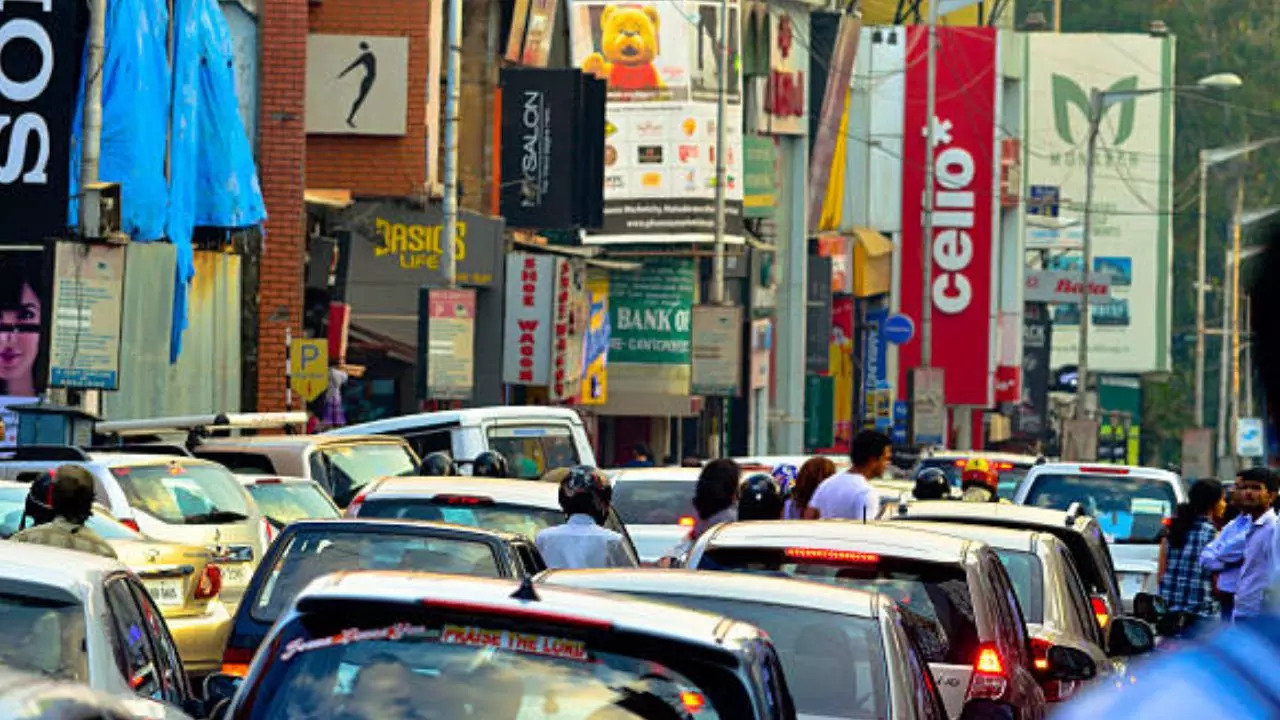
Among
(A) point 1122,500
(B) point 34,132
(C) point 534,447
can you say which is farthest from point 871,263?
(A) point 1122,500

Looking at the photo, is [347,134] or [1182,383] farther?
[1182,383]

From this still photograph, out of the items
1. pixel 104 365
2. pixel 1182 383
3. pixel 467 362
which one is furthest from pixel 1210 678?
pixel 1182 383

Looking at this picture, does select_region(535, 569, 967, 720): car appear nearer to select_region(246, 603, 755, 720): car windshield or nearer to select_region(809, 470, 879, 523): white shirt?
select_region(246, 603, 755, 720): car windshield

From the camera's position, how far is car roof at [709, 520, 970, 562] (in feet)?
30.9

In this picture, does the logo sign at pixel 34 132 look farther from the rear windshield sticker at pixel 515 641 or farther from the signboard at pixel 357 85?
the rear windshield sticker at pixel 515 641

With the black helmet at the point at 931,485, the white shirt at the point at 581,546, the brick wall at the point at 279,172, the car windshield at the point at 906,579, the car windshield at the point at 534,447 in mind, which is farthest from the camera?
the brick wall at the point at 279,172

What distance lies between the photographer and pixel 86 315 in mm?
23266

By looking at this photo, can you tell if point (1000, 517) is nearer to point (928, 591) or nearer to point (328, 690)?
point (928, 591)

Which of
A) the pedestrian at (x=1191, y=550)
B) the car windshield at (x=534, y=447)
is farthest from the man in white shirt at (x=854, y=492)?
the car windshield at (x=534, y=447)

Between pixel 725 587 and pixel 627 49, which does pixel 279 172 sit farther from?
pixel 725 587

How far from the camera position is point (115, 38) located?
30156 mm

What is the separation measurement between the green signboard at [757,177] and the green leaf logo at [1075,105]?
43734 mm

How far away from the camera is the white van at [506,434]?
24.6 m

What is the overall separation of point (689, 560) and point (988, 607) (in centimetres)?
105
